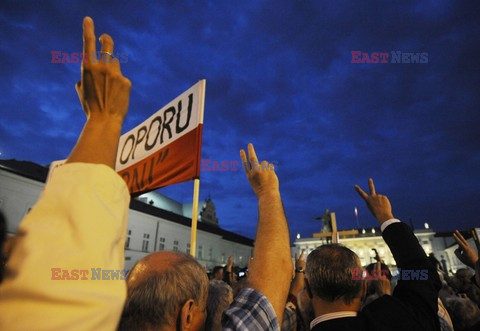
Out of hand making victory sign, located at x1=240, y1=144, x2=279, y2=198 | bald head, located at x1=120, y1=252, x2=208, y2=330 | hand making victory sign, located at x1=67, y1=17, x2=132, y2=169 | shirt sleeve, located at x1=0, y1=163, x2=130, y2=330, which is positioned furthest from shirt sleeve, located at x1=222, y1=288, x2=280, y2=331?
hand making victory sign, located at x1=67, y1=17, x2=132, y2=169

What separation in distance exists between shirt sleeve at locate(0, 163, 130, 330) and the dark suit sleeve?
6.54ft

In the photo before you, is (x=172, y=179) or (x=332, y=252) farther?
(x=172, y=179)

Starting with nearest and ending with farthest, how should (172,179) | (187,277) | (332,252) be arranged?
(187,277)
(332,252)
(172,179)

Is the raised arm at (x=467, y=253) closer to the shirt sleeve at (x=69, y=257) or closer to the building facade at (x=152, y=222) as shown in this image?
the shirt sleeve at (x=69, y=257)

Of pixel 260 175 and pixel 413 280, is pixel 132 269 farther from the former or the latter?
pixel 413 280

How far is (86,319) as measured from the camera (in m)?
0.58

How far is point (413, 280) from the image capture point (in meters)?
2.04

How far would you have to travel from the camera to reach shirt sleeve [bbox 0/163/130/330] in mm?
563

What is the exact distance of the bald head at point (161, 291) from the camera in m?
1.27

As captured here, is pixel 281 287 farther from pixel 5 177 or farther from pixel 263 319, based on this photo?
pixel 5 177

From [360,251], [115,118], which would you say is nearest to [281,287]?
[115,118]

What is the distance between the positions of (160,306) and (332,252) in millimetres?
1433

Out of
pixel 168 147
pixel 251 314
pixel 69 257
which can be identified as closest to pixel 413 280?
pixel 251 314

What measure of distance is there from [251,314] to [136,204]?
103ft
